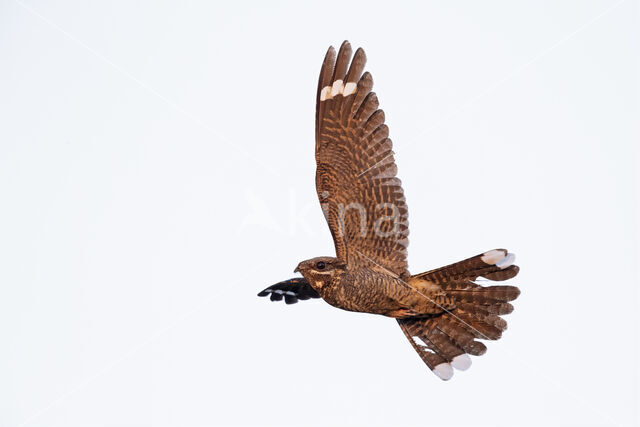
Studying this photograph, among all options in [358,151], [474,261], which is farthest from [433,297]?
[358,151]

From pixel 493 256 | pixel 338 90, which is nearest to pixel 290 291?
pixel 338 90

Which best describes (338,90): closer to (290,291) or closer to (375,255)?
(375,255)

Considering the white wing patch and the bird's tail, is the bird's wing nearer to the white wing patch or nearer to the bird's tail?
the white wing patch

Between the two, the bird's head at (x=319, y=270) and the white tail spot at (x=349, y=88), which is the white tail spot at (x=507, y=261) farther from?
the white tail spot at (x=349, y=88)

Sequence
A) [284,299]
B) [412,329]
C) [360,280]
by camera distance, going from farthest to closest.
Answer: [284,299]
[412,329]
[360,280]

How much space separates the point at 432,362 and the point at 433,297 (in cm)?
68

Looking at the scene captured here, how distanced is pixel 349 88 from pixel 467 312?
2.23 metres

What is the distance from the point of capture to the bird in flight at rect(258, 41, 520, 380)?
6.89 metres

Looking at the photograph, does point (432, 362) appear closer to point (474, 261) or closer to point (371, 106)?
point (474, 261)

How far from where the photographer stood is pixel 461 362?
7188 mm

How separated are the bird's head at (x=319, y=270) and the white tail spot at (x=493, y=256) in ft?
4.04

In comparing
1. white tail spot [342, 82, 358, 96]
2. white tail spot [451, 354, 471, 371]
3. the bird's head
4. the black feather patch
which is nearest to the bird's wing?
white tail spot [342, 82, 358, 96]

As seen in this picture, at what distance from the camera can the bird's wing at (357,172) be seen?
278 inches

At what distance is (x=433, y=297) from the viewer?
23.1 feet
